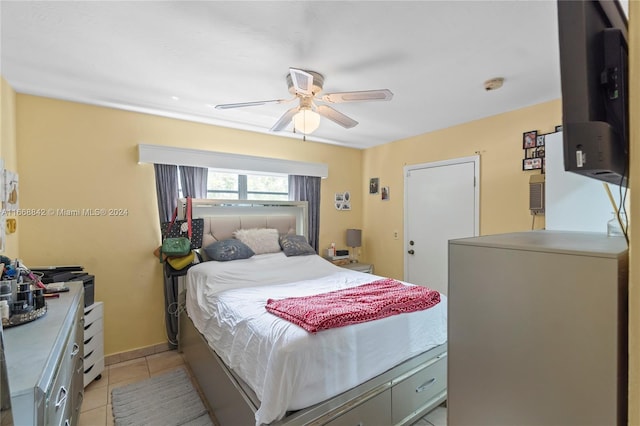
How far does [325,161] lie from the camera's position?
430 centimetres

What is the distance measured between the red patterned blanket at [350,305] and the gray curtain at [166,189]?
5.77ft

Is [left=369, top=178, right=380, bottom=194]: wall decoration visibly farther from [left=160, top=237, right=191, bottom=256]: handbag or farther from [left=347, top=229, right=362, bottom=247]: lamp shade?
[left=160, top=237, right=191, bottom=256]: handbag

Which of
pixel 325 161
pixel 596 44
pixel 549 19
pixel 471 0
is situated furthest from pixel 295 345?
pixel 325 161

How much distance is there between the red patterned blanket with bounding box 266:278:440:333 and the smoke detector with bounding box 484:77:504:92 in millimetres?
1729

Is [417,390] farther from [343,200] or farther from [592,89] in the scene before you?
[343,200]

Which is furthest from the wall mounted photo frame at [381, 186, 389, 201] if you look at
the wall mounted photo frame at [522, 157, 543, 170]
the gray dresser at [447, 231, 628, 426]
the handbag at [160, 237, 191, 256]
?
the gray dresser at [447, 231, 628, 426]

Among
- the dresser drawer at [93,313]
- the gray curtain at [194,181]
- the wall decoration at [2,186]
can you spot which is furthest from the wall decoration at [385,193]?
the wall decoration at [2,186]

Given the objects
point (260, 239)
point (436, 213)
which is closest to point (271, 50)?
point (260, 239)

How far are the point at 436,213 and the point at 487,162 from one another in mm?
819

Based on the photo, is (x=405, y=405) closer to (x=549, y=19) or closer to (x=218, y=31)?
(x=549, y=19)

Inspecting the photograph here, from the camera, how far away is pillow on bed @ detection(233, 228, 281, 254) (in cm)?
329

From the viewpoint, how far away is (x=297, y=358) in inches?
57.3

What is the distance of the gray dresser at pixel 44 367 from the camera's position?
2.84 feet

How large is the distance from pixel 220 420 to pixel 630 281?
2252 millimetres
